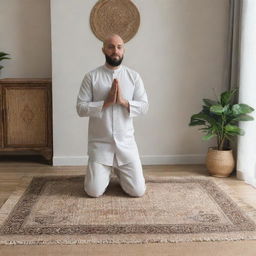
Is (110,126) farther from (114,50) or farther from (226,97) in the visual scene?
(226,97)

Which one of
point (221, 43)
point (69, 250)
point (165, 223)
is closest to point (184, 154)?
point (221, 43)

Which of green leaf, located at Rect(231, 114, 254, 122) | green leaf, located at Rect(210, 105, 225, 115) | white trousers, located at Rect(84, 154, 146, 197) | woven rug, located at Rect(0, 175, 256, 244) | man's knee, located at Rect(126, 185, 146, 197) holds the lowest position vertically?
woven rug, located at Rect(0, 175, 256, 244)

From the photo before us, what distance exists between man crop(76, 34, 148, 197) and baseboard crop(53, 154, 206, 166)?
1119 millimetres

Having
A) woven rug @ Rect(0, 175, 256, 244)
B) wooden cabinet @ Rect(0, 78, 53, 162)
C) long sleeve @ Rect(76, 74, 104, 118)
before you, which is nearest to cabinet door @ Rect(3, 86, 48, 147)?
wooden cabinet @ Rect(0, 78, 53, 162)

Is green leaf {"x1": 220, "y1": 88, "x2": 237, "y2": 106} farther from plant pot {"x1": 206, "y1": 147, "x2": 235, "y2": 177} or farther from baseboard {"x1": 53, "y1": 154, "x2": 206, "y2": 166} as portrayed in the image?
baseboard {"x1": 53, "y1": 154, "x2": 206, "y2": 166}

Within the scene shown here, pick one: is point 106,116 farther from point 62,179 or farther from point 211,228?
point 211,228

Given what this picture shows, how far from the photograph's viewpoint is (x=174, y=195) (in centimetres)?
355

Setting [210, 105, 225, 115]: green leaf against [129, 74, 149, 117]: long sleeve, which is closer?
[129, 74, 149, 117]: long sleeve

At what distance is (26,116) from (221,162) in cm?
199

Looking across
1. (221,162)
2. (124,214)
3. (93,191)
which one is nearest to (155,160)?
(221,162)

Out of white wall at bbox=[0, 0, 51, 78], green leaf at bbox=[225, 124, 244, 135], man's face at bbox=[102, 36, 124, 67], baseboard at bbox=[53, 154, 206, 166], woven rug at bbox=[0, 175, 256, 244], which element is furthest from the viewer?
white wall at bbox=[0, 0, 51, 78]

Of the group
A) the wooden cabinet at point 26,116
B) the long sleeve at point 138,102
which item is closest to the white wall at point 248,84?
the long sleeve at point 138,102

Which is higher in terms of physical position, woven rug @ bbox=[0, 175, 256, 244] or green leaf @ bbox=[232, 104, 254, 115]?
green leaf @ bbox=[232, 104, 254, 115]

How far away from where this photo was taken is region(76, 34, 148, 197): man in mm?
3463
